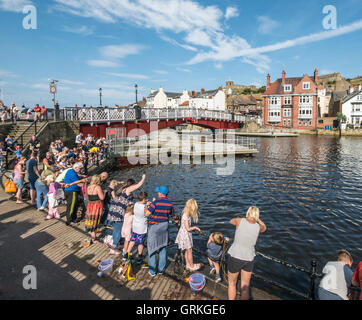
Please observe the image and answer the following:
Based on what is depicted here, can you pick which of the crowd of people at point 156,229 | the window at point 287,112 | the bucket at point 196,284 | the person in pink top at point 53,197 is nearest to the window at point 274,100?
the window at point 287,112

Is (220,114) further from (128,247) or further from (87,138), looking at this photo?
(128,247)

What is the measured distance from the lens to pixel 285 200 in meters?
14.9

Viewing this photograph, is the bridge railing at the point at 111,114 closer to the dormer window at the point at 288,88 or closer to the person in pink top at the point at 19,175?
the person in pink top at the point at 19,175

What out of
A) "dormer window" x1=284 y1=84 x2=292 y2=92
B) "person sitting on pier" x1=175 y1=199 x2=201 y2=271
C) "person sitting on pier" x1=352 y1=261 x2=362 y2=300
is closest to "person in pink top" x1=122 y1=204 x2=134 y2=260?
"person sitting on pier" x1=175 y1=199 x2=201 y2=271

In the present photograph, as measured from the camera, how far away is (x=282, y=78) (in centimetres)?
7000

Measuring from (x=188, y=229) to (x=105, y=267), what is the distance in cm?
203

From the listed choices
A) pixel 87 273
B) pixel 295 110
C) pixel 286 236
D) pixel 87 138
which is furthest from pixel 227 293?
pixel 295 110

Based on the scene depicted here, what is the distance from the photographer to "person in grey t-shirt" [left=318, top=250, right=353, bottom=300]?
4242mm

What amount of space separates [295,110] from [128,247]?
71019 millimetres

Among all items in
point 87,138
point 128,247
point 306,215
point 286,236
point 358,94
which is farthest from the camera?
point 358,94

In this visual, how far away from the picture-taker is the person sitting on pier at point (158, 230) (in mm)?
5456

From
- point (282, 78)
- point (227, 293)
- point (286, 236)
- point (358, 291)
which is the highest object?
point (282, 78)

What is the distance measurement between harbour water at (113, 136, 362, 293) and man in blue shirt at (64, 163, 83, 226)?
4318 mm

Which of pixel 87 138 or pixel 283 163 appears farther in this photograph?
pixel 283 163
